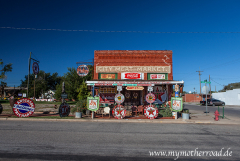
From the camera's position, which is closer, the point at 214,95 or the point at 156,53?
the point at 156,53

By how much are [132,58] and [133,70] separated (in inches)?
53.2

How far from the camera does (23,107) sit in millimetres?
14070

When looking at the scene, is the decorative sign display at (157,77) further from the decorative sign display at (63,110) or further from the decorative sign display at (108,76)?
the decorative sign display at (63,110)

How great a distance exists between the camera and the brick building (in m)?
18.7

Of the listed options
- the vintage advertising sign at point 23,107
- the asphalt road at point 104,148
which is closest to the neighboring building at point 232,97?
the asphalt road at point 104,148

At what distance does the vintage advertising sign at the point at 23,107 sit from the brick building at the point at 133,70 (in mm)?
6745

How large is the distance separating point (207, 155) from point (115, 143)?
3.24m

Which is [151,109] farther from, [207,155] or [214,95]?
[214,95]

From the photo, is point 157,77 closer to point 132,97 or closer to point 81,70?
point 132,97

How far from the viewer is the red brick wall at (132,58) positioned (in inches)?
749

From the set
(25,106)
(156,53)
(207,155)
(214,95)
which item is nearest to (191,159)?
(207,155)

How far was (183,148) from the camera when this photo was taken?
6203 millimetres

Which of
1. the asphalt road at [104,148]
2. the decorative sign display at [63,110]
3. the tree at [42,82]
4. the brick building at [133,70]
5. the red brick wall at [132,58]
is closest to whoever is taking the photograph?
the asphalt road at [104,148]

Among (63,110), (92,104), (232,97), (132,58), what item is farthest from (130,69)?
(232,97)
